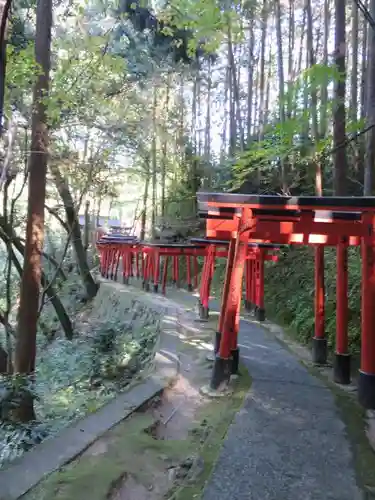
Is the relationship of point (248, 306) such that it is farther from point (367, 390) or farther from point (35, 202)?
point (367, 390)

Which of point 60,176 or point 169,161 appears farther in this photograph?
point 169,161

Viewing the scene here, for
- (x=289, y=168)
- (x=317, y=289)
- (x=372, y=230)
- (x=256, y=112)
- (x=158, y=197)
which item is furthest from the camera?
(x=158, y=197)

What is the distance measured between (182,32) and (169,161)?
10.4 m

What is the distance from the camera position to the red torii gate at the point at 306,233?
4.36 meters

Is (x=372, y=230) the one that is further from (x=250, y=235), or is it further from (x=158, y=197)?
(x=158, y=197)

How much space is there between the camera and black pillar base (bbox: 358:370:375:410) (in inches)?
171

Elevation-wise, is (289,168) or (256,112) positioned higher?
(256,112)

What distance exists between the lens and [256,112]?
1753 centimetres

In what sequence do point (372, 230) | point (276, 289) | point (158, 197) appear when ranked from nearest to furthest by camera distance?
point (372, 230), point (276, 289), point (158, 197)

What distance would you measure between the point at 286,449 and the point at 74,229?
1029cm

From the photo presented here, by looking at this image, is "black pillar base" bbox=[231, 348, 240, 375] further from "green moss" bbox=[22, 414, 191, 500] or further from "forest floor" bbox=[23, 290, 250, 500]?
"green moss" bbox=[22, 414, 191, 500]

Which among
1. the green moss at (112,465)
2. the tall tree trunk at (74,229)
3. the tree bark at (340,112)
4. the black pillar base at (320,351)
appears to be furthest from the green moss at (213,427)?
the tall tree trunk at (74,229)

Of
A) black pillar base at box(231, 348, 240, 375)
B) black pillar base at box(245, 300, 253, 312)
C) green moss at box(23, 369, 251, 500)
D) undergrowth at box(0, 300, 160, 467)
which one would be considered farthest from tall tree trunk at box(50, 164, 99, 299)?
green moss at box(23, 369, 251, 500)

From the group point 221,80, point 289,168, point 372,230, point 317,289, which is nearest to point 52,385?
point 317,289
